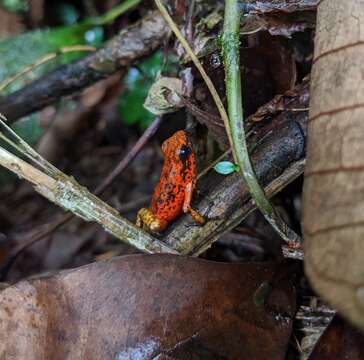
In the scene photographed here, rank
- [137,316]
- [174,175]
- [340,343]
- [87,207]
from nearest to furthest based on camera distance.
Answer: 1. [340,343]
2. [137,316]
3. [87,207]
4. [174,175]

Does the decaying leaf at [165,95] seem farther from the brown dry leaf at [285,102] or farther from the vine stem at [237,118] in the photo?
the vine stem at [237,118]

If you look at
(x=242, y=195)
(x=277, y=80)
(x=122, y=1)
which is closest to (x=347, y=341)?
(x=242, y=195)

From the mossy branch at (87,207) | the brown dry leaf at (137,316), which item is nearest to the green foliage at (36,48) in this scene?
the mossy branch at (87,207)

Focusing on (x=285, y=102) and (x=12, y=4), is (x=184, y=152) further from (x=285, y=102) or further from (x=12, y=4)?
(x=12, y=4)

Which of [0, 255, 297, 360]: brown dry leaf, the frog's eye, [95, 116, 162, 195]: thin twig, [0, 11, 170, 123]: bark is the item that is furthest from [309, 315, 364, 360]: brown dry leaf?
[0, 11, 170, 123]: bark

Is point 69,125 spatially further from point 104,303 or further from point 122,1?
point 104,303

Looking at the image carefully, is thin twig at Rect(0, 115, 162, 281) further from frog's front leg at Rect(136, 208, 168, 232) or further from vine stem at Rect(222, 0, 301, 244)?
vine stem at Rect(222, 0, 301, 244)

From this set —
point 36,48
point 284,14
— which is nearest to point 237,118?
point 284,14
